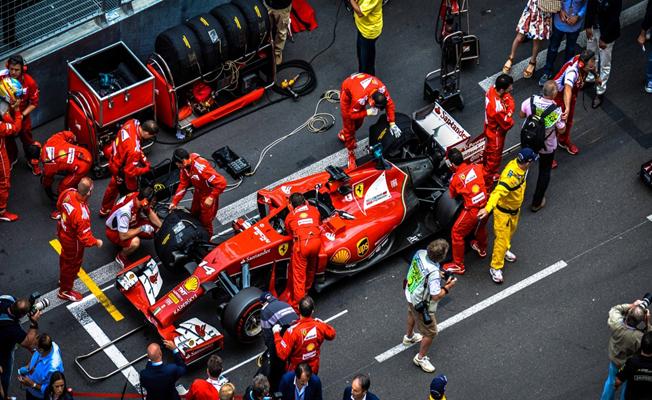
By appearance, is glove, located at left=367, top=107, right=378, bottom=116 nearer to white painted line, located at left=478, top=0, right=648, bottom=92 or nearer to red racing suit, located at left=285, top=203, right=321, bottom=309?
red racing suit, located at left=285, top=203, right=321, bottom=309

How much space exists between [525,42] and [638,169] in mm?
3187

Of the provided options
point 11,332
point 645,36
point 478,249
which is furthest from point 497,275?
point 11,332

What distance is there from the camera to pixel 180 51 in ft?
58.6

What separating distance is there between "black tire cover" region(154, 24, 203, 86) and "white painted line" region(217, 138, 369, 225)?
206 cm

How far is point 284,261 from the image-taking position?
1598 cm

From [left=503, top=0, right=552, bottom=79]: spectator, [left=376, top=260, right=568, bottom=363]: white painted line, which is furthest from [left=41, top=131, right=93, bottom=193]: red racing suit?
[left=503, top=0, right=552, bottom=79]: spectator

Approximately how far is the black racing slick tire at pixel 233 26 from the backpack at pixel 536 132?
4447 mm

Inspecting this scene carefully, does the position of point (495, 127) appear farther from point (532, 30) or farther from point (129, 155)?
point (129, 155)

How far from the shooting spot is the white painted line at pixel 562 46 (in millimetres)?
19297

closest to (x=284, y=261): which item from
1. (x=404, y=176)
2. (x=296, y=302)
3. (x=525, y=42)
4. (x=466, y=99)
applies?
(x=296, y=302)

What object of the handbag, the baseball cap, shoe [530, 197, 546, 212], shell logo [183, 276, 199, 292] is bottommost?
shoe [530, 197, 546, 212]

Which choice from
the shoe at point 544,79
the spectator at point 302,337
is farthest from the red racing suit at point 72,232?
the shoe at point 544,79

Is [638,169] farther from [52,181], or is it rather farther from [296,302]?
[52,181]

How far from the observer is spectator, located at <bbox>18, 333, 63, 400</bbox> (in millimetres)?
13906
